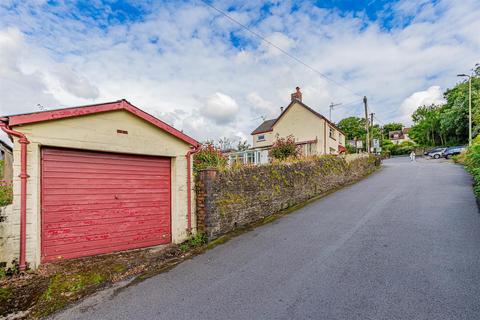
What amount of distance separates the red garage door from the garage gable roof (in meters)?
0.66

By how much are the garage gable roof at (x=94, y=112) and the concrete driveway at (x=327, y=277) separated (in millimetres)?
3178

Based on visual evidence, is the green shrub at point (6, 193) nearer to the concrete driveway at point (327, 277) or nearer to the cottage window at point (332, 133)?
the concrete driveway at point (327, 277)

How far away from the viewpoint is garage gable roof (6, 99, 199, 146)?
434 cm

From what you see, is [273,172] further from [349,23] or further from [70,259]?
[349,23]

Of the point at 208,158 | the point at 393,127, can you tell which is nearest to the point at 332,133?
the point at 208,158

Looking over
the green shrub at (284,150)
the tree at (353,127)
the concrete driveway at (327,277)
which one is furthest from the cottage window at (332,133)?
the tree at (353,127)

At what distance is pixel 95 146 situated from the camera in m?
5.21

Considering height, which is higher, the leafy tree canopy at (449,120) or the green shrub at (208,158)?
the leafy tree canopy at (449,120)

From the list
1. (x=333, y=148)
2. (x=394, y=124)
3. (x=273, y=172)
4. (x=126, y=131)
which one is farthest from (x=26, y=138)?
(x=394, y=124)

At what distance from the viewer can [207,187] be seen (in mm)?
6570

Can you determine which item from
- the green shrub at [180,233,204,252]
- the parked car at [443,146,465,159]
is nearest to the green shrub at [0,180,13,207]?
the green shrub at [180,233,204,252]

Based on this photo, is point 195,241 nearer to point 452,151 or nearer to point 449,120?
point 452,151

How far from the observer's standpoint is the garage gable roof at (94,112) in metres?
4.34

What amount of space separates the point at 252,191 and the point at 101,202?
173 inches
